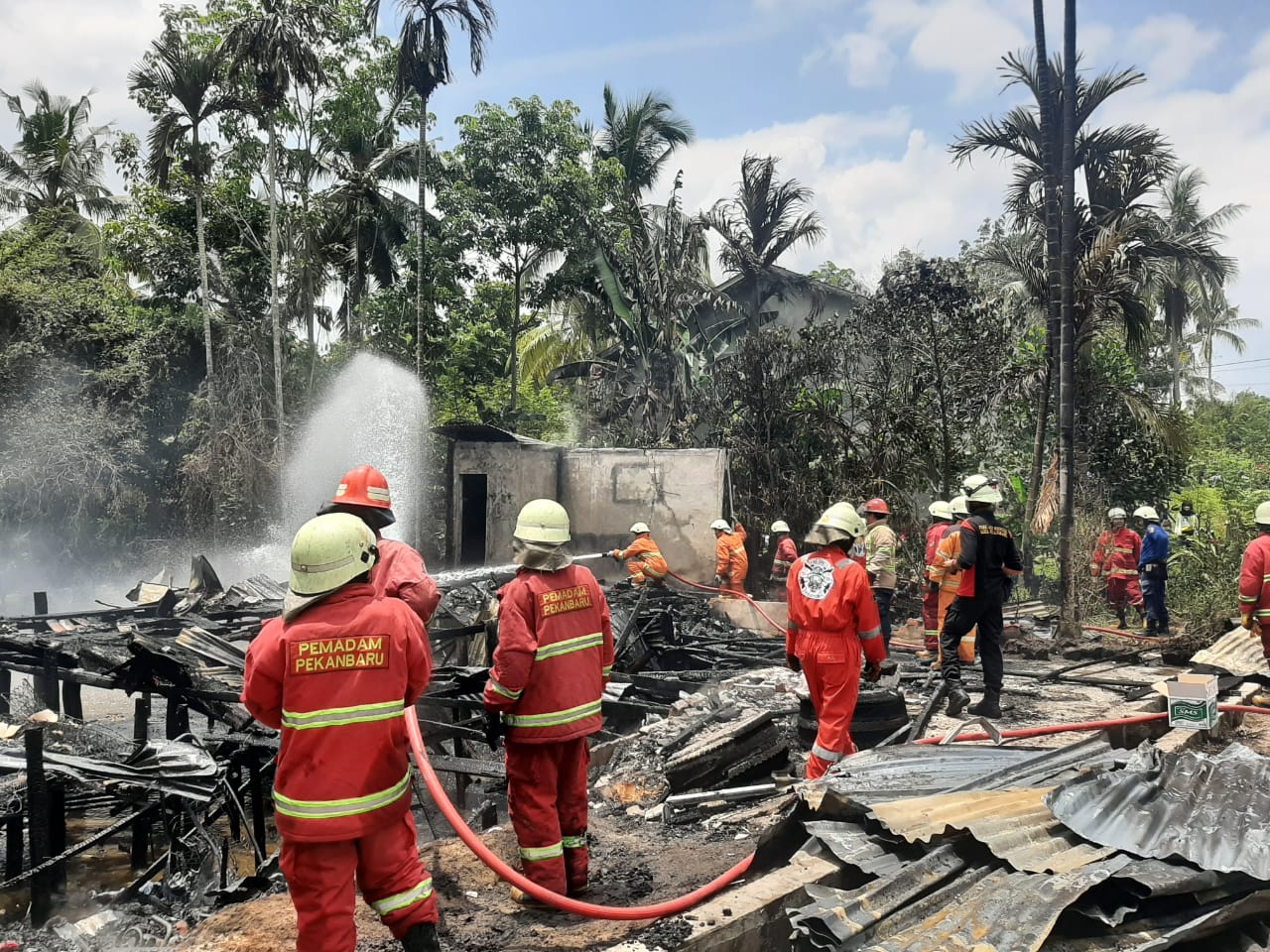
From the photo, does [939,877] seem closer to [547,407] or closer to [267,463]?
[267,463]

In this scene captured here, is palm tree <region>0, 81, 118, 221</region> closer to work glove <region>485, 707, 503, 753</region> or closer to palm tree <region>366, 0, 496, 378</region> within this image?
palm tree <region>366, 0, 496, 378</region>

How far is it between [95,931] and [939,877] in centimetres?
388

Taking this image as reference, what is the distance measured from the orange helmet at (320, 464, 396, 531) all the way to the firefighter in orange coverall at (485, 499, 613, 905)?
1.00 meters

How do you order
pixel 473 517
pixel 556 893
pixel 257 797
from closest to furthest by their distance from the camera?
1. pixel 556 893
2. pixel 257 797
3. pixel 473 517

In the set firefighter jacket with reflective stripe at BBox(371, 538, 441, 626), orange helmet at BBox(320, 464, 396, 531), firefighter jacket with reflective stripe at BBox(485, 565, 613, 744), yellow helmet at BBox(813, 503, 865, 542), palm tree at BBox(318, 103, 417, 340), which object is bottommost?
firefighter jacket with reflective stripe at BBox(485, 565, 613, 744)

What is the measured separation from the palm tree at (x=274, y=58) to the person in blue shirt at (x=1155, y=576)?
53.4 ft

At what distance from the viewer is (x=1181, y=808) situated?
370cm

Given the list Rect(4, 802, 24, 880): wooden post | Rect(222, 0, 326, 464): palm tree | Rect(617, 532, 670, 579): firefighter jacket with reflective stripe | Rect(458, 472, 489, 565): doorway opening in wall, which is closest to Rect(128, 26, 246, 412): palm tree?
Rect(222, 0, 326, 464): palm tree

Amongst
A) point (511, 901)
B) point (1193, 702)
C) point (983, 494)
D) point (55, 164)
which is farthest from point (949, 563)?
point (55, 164)

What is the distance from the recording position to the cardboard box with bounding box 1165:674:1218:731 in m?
5.47

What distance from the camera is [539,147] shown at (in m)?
20.4

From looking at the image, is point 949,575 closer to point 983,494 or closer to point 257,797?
point 983,494

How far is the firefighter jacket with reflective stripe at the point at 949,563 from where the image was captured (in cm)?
747

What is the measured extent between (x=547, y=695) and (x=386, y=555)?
125cm
